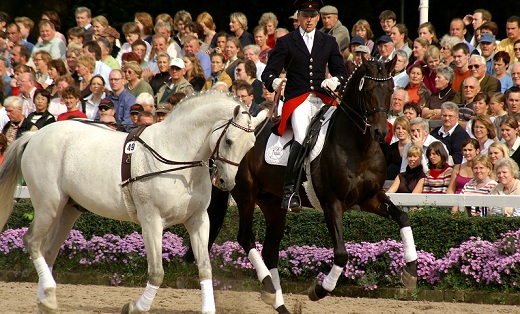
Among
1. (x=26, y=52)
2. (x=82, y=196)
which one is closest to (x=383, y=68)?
(x=82, y=196)

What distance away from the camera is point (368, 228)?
10.8 m

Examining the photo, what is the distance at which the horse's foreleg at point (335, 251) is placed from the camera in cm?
870

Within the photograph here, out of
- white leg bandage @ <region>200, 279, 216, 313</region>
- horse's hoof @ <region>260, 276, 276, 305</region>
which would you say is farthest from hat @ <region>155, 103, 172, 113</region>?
white leg bandage @ <region>200, 279, 216, 313</region>

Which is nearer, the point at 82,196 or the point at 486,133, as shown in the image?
the point at 82,196

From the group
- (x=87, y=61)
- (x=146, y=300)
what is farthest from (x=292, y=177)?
(x=87, y=61)

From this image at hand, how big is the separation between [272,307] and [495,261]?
244 centimetres

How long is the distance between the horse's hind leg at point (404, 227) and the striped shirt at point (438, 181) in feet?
7.17

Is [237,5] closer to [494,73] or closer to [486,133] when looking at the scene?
[494,73]

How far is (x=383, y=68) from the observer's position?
8734mm

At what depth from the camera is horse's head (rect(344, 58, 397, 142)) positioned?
858cm

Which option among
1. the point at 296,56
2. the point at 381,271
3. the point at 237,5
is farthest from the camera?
the point at 237,5

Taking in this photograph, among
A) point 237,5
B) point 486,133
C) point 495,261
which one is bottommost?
point 495,261

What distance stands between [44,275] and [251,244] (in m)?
2.20

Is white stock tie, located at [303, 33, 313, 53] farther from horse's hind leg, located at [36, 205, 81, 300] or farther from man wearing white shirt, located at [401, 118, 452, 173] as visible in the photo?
horse's hind leg, located at [36, 205, 81, 300]
